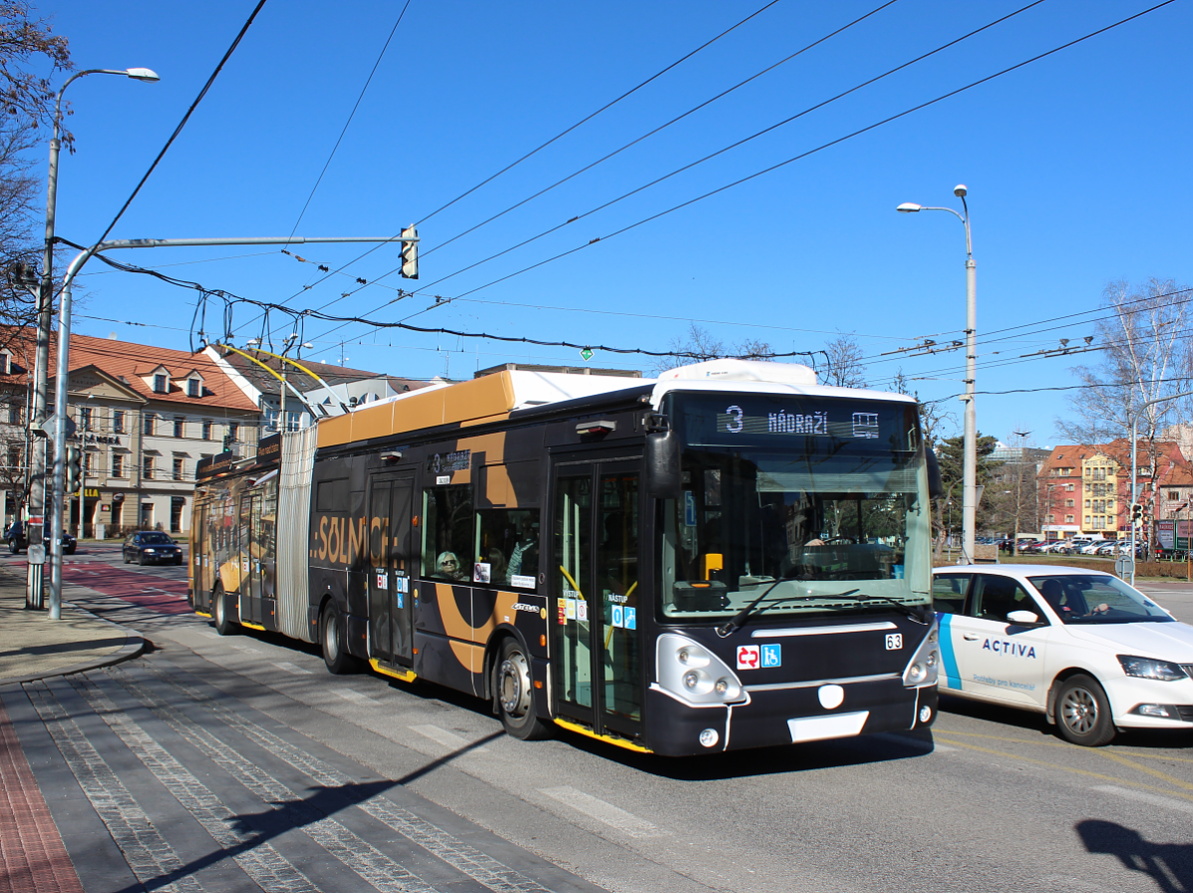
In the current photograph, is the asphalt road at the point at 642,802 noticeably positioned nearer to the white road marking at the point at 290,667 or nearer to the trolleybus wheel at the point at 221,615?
the white road marking at the point at 290,667

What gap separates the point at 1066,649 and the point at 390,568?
22.6 ft

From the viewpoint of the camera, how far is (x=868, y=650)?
7656mm

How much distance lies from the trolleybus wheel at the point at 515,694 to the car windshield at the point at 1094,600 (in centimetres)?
482

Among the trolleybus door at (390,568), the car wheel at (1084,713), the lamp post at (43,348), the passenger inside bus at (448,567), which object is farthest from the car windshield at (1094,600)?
the lamp post at (43,348)

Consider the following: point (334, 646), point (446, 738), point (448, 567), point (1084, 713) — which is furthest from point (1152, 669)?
point (334, 646)

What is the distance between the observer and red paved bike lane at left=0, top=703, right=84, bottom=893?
5.37m

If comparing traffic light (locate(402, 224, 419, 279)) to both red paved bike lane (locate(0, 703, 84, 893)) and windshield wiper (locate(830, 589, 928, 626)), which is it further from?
windshield wiper (locate(830, 589, 928, 626))

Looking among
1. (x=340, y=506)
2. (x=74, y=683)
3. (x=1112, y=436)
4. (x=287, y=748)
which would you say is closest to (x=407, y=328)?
(x=340, y=506)

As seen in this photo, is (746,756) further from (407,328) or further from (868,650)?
(407,328)

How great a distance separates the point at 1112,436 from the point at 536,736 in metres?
56.5

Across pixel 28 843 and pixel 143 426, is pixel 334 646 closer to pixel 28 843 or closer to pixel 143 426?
pixel 28 843

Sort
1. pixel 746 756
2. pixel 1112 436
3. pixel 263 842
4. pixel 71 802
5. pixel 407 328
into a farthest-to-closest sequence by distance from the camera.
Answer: pixel 1112 436 < pixel 407 328 < pixel 746 756 < pixel 71 802 < pixel 263 842

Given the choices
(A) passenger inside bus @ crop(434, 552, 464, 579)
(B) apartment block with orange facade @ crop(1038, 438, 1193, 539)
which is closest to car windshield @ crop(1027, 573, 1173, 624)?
(A) passenger inside bus @ crop(434, 552, 464, 579)

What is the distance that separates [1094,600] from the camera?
9844mm
